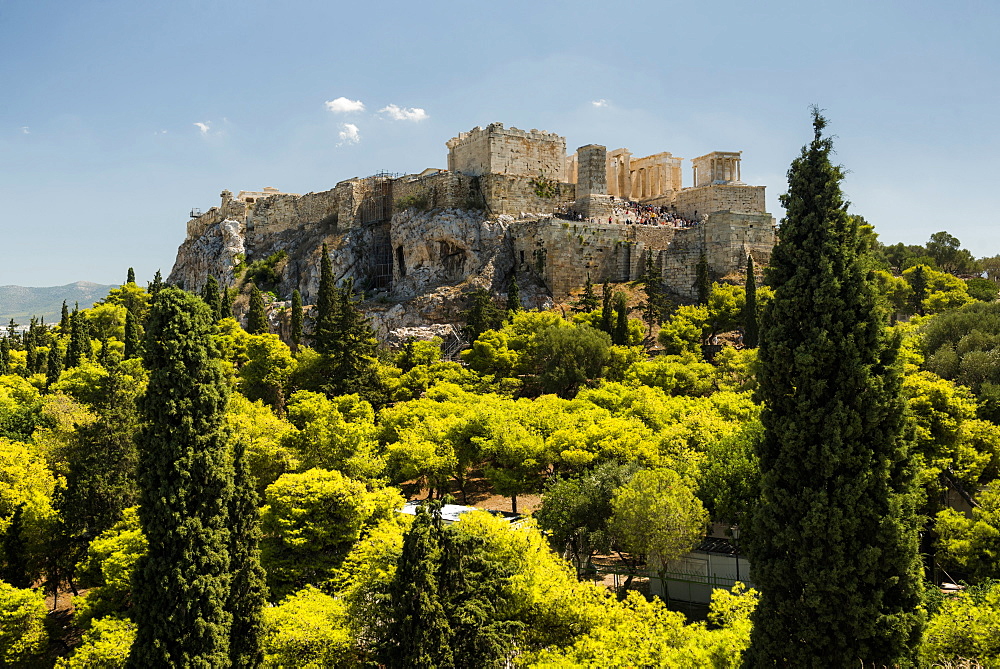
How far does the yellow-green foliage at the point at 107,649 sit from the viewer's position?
55.9ft

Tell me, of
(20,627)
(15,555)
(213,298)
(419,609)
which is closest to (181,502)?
(419,609)

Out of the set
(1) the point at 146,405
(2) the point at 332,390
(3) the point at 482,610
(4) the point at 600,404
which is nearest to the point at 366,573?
(3) the point at 482,610

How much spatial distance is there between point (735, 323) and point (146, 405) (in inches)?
1460

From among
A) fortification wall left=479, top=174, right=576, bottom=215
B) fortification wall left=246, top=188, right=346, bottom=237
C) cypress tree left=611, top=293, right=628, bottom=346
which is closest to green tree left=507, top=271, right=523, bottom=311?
cypress tree left=611, top=293, right=628, bottom=346

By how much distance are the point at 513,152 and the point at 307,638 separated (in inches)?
1828

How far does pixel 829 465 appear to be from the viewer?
11297 millimetres

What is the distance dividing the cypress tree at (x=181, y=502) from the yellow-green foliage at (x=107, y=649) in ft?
7.72

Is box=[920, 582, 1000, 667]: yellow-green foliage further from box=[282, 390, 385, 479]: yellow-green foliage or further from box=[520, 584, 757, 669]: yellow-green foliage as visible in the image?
box=[282, 390, 385, 479]: yellow-green foliage

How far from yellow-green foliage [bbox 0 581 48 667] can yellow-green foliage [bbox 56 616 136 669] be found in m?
2.33

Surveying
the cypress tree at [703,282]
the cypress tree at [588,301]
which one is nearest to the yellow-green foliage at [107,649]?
the cypress tree at [588,301]

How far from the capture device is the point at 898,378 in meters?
11.6

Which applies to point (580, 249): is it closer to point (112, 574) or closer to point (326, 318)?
point (326, 318)

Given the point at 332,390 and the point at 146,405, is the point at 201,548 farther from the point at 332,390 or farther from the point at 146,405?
the point at 332,390

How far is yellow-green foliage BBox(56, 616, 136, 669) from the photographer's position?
17031 millimetres
